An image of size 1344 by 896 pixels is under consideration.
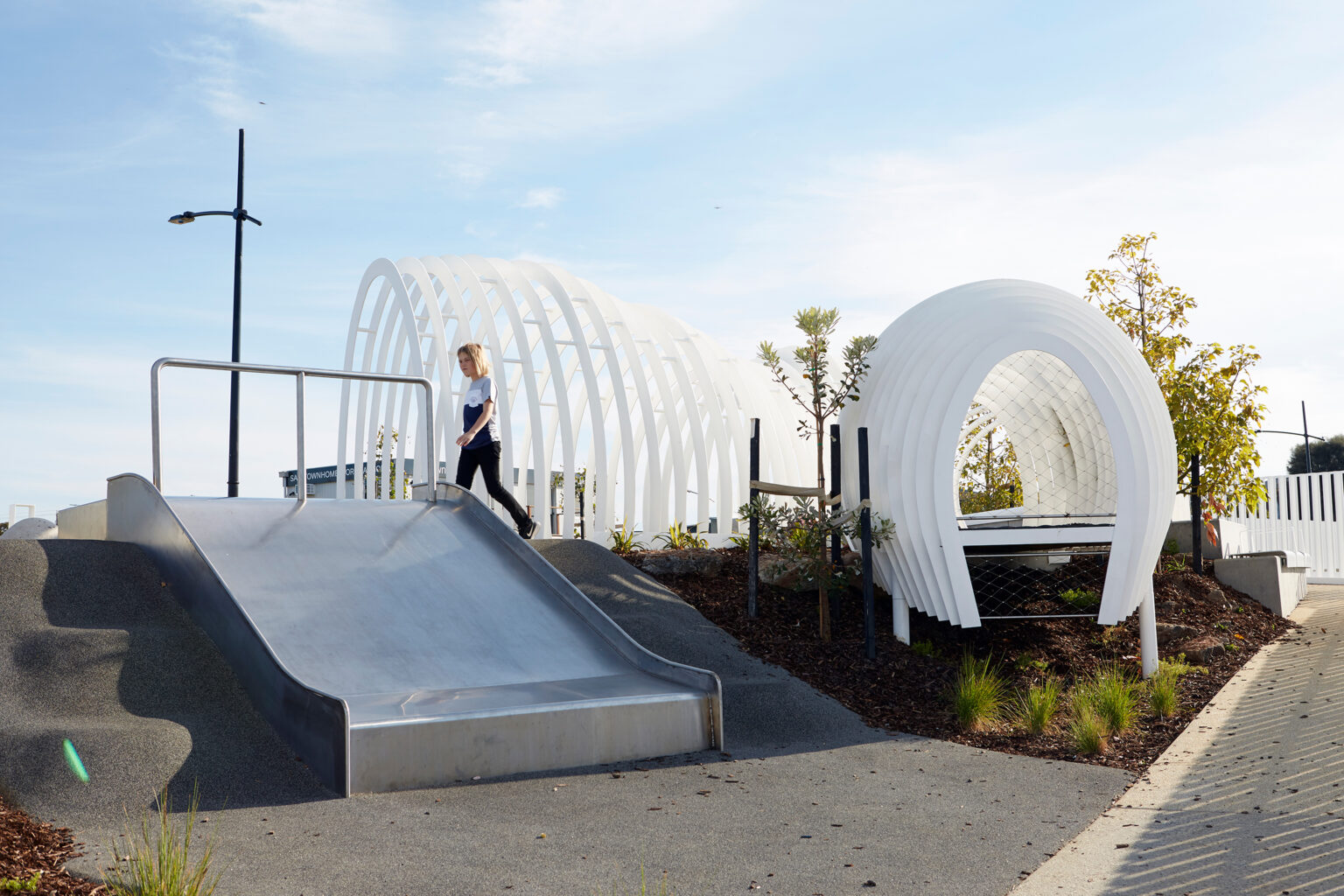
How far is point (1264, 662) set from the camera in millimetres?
12016

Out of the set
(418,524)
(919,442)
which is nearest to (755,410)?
(919,442)

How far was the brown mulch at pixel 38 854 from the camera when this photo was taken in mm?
4574

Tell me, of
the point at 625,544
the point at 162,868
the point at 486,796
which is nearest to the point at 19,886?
the point at 162,868

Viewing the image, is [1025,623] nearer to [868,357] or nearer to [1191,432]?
[868,357]

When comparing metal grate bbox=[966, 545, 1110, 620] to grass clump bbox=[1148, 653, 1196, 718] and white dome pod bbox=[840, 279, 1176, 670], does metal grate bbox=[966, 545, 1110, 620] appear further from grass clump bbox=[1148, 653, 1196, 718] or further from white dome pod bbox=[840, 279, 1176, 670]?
grass clump bbox=[1148, 653, 1196, 718]

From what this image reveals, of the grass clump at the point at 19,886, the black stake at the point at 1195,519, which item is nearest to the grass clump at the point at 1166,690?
the black stake at the point at 1195,519

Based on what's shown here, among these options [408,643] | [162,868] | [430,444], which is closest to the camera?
[162,868]

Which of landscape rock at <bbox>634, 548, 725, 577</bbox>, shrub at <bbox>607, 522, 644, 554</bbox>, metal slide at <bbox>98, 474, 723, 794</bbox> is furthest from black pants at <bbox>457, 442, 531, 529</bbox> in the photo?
shrub at <bbox>607, 522, 644, 554</bbox>

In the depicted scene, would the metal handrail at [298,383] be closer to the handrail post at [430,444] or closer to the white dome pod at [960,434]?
the handrail post at [430,444]

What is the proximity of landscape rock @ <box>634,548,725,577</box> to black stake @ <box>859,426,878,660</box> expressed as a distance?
7.05ft

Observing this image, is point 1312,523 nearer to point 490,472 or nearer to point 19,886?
point 490,472

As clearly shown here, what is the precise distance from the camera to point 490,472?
10984mm

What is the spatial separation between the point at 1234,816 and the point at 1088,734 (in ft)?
6.26

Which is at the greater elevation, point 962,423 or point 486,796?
point 962,423
